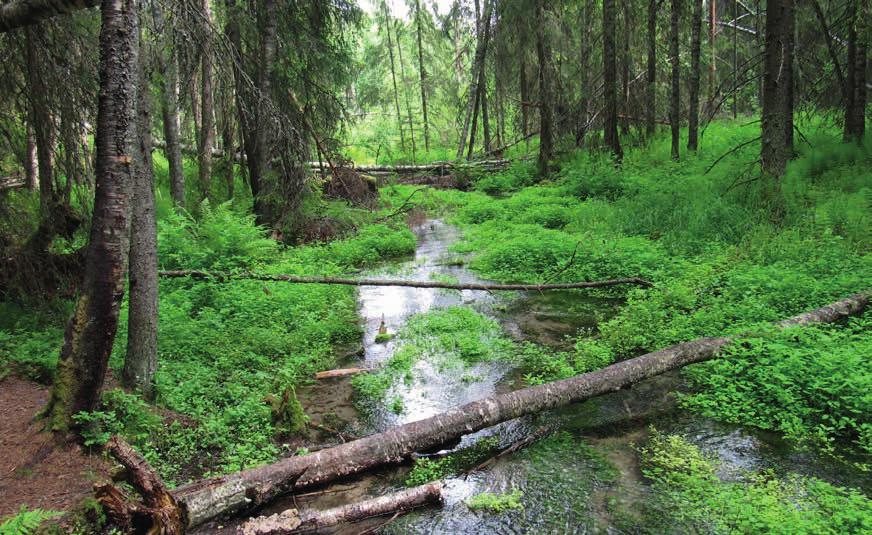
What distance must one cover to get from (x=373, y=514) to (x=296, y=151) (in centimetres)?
454

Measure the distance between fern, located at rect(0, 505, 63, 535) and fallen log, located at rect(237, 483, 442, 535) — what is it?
121 cm

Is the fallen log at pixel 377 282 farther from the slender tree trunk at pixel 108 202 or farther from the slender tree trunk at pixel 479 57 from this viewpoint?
the slender tree trunk at pixel 479 57

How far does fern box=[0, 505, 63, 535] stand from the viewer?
10.6ft

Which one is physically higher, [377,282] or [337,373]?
[377,282]

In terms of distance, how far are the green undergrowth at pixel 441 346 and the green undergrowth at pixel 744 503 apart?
302 centimetres

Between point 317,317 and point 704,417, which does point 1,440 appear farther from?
point 704,417

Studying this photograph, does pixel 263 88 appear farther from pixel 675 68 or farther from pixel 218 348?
pixel 675 68

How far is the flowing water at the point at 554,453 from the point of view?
13.4 ft

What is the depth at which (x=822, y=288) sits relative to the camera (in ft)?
23.6

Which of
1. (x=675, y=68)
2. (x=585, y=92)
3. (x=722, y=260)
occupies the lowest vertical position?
(x=722, y=260)

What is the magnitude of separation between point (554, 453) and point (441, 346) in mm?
2982

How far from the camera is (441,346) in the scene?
7672mm

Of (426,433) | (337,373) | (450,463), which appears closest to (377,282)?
(337,373)

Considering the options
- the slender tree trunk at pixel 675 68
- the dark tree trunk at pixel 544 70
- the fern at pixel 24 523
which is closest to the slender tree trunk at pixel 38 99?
the fern at pixel 24 523
